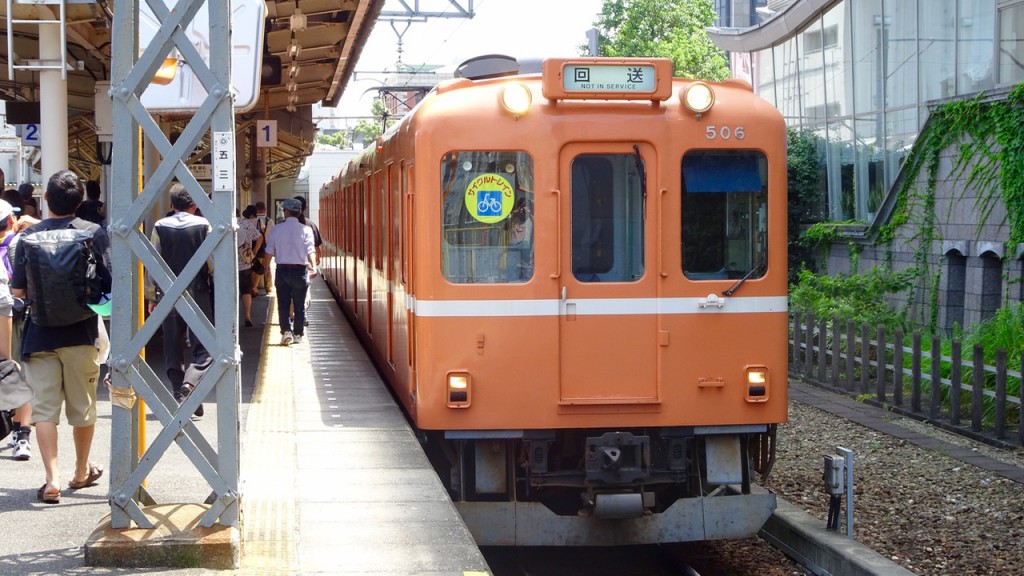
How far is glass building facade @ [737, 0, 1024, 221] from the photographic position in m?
15.2

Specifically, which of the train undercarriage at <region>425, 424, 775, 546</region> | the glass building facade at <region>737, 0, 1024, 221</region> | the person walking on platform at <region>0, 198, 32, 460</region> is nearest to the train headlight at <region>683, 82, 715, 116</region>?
the train undercarriage at <region>425, 424, 775, 546</region>

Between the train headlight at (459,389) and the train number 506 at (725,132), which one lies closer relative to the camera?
the train headlight at (459,389)

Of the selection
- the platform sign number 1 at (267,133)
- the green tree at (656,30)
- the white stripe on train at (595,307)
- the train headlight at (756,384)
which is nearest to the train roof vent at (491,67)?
the white stripe on train at (595,307)

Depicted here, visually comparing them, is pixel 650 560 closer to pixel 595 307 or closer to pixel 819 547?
pixel 819 547

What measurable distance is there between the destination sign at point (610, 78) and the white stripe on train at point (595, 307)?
1.14 meters

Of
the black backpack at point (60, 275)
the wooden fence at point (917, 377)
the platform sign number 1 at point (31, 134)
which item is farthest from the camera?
the platform sign number 1 at point (31, 134)

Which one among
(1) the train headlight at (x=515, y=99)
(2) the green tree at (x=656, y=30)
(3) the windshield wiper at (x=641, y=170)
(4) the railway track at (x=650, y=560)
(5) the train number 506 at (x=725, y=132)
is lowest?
(4) the railway track at (x=650, y=560)

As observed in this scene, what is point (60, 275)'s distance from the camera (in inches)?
233

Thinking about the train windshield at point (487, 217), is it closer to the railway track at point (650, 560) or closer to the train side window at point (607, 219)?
the train side window at point (607, 219)

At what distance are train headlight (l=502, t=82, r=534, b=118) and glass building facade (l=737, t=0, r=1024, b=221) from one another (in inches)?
378

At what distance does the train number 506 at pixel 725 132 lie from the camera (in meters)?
6.82

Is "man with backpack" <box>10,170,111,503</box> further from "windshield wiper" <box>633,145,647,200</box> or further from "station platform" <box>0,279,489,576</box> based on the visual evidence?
"windshield wiper" <box>633,145,647,200</box>

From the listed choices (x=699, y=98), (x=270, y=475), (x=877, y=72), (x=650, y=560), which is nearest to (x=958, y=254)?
(x=877, y=72)

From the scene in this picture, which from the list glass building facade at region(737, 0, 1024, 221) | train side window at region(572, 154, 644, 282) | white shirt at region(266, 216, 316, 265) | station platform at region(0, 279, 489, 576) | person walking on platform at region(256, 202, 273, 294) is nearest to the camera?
station platform at region(0, 279, 489, 576)
